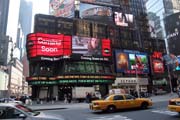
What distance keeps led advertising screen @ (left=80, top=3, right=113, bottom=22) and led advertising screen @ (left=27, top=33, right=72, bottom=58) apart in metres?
27.1

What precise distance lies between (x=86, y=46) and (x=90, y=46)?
1.14 metres

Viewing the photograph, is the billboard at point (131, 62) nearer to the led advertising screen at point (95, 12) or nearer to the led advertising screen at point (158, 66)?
the led advertising screen at point (158, 66)

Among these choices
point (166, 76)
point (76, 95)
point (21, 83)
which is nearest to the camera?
point (76, 95)

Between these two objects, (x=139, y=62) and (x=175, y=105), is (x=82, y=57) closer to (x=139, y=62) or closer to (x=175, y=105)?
(x=139, y=62)

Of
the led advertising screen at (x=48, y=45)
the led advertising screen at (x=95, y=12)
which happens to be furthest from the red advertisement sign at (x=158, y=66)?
the led advertising screen at (x=48, y=45)

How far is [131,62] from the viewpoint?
197ft

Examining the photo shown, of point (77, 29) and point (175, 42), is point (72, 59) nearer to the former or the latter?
point (77, 29)

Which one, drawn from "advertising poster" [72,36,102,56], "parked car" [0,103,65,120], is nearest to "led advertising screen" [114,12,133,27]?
"advertising poster" [72,36,102,56]

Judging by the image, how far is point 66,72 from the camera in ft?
150

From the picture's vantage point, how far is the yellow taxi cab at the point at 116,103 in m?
17.2

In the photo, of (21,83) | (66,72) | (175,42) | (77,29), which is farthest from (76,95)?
(21,83)

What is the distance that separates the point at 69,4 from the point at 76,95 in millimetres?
44835

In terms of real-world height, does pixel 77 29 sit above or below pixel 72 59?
above

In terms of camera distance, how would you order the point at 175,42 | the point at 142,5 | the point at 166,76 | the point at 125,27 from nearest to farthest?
the point at 166,76
the point at 125,27
the point at 175,42
the point at 142,5
